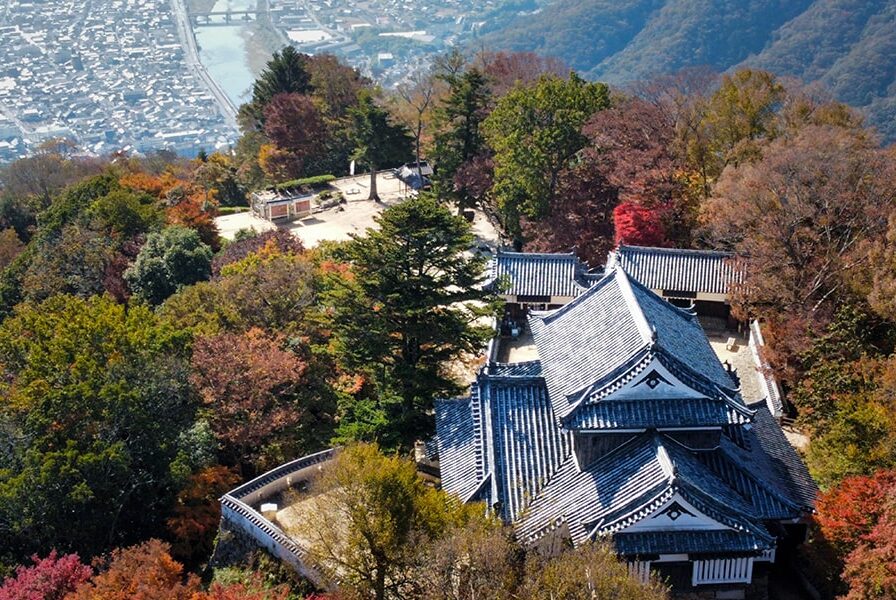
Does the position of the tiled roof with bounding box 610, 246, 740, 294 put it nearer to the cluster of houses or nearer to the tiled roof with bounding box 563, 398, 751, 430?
the cluster of houses

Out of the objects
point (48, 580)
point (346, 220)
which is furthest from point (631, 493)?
point (346, 220)

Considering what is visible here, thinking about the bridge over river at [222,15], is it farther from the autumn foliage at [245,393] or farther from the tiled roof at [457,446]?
the tiled roof at [457,446]

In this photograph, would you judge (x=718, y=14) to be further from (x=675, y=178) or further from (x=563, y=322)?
(x=563, y=322)

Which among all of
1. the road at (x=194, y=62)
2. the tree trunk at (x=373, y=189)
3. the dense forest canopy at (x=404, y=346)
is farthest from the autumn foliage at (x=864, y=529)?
the road at (x=194, y=62)

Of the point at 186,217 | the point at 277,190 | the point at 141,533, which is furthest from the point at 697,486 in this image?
the point at 277,190

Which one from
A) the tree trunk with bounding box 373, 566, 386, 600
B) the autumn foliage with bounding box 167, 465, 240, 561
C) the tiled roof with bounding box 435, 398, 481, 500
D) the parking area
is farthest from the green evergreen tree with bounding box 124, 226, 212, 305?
the tree trunk with bounding box 373, 566, 386, 600

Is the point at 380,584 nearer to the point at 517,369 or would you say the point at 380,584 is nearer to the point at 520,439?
the point at 520,439
